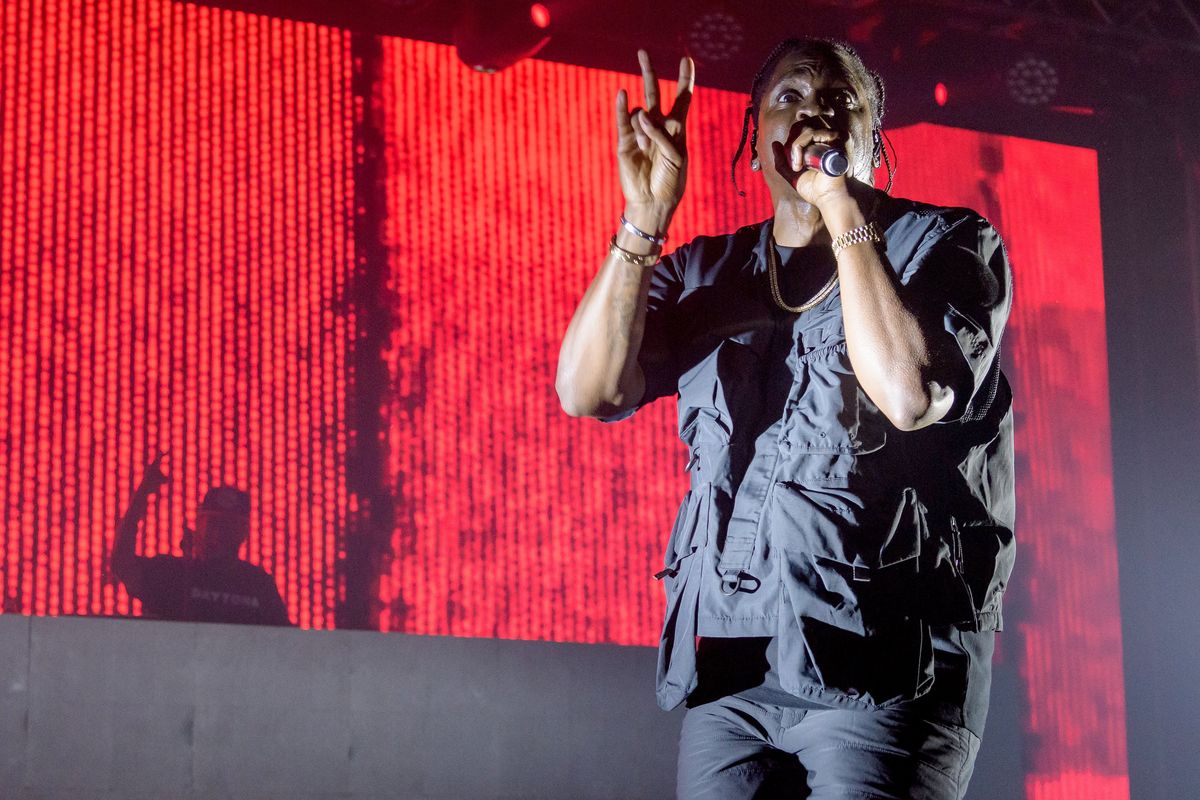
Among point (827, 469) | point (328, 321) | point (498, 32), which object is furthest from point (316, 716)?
point (827, 469)

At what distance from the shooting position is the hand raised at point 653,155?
1.16 metres

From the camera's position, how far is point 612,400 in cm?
124

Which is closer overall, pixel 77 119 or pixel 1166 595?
pixel 77 119

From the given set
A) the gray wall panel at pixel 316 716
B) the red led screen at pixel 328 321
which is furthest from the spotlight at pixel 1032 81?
the gray wall panel at pixel 316 716

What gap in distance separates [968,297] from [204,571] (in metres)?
2.29

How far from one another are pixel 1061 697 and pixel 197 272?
2628mm

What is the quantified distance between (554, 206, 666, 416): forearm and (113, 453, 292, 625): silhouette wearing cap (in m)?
1.92

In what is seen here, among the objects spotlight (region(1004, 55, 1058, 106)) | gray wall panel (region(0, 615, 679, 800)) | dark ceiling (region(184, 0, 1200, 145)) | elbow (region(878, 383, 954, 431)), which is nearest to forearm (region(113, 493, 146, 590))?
gray wall panel (region(0, 615, 679, 800))

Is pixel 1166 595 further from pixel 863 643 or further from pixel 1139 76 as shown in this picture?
pixel 863 643

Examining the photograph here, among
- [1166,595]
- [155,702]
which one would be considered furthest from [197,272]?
[1166,595]

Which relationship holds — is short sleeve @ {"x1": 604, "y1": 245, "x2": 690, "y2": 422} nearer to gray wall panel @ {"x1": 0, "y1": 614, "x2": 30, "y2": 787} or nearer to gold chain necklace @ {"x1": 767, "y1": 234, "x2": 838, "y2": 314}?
gold chain necklace @ {"x1": 767, "y1": 234, "x2": 838, "y2": 314}

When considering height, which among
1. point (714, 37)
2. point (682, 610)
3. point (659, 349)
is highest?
point (714, 37)

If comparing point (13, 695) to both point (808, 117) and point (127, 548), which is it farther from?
point (808, 117)

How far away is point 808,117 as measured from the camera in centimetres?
124
